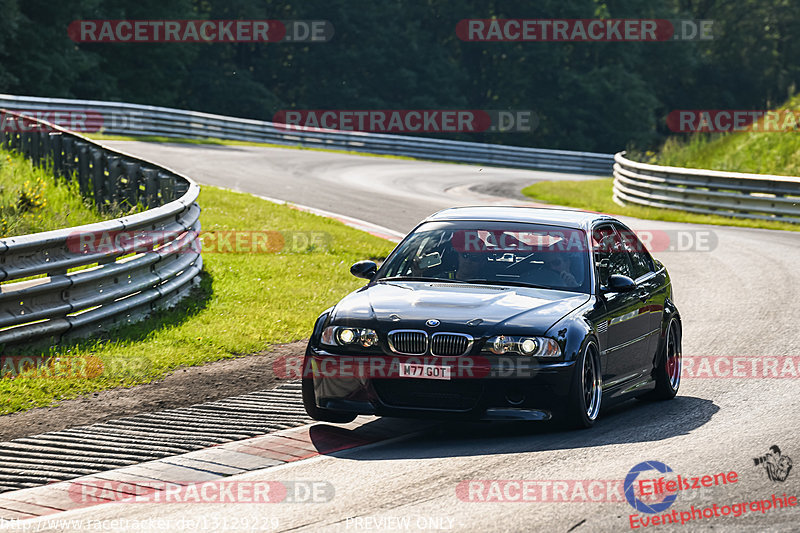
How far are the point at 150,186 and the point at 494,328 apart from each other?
29.8 feet

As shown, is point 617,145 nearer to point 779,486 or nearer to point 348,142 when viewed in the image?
point 348,142

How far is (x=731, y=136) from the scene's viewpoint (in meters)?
33.2

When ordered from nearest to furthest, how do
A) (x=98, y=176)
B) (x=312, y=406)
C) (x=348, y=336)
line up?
(x=348, y=336) < (x=312, y=406) < (x=98, y=176)

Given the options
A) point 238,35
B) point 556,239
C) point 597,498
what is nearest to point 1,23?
point 238,35

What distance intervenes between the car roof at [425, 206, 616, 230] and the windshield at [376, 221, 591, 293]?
0.09 m

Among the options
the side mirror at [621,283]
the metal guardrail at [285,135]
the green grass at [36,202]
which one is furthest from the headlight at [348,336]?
the metal guardrail at [285,135]

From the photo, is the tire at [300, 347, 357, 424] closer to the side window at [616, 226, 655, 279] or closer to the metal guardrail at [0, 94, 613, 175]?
the side window at [616, 226, 655, 279]

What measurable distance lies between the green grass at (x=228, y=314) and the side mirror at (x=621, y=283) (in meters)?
3.62

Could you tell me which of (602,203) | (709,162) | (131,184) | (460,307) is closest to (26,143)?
(131,184)

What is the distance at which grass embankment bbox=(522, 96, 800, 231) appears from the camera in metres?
26.8

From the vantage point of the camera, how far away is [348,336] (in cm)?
789

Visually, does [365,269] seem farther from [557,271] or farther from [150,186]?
[150,186]

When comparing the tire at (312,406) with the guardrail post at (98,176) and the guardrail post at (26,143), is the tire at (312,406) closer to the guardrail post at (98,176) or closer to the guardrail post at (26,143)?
the guardrail post at (98,176)

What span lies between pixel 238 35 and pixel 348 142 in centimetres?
1836
